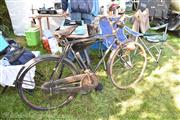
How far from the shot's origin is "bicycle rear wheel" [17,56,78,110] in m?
2.93

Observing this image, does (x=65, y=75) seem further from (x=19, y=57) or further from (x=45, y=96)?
(x=19, y=57)

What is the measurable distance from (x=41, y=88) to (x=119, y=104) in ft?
3.53

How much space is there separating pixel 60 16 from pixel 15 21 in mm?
1330

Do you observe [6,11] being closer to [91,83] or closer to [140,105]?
[91,83]

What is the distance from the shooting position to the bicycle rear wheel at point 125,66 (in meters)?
3.36

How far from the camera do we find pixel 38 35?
5590mm

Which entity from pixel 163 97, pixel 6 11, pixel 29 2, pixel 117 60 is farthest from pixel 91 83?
pixel 6 11

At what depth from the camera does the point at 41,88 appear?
120 inches

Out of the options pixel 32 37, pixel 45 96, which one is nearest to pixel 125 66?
pixel 45 96

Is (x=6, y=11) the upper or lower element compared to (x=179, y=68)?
upper

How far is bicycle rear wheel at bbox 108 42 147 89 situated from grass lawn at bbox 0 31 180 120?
0.14 metres

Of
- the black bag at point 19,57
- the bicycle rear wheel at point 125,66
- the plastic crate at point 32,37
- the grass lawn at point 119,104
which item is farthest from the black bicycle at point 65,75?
the plastic crate at point 32,37

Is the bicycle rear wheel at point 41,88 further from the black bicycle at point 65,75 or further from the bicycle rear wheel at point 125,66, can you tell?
the bicycle rear wheel at point 125,66

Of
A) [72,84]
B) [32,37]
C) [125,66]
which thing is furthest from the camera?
[32,37]
